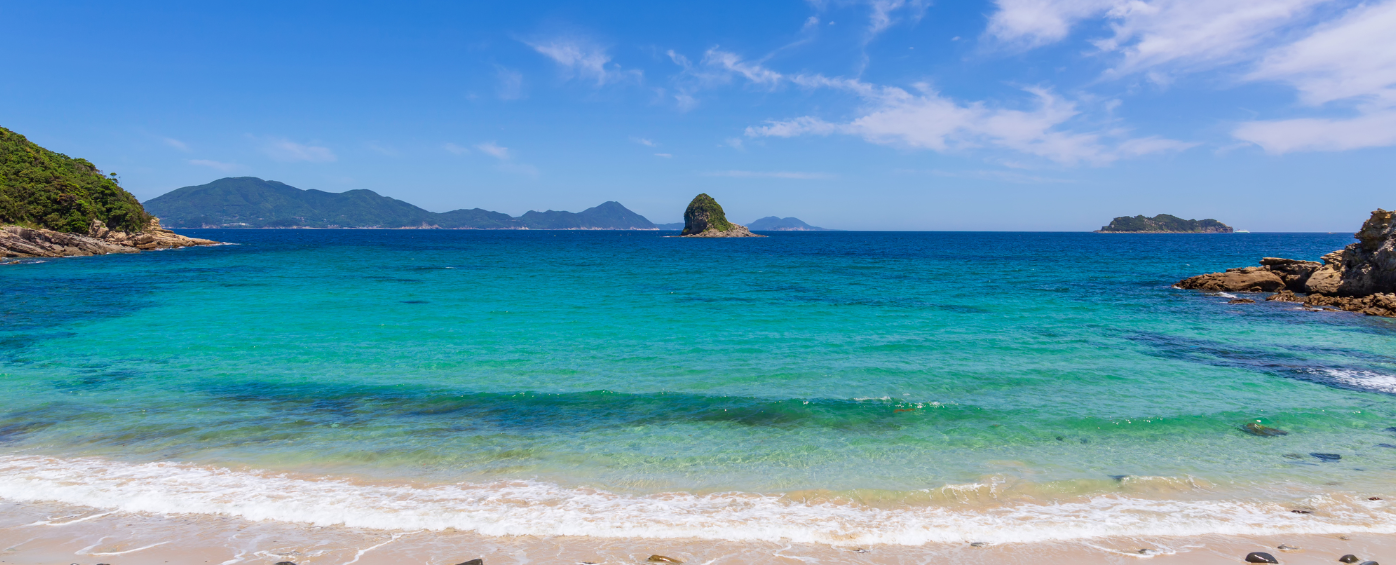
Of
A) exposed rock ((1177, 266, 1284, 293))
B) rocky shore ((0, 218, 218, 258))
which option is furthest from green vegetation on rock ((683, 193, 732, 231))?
exposed rock ((1177, 266, 1284, 293))

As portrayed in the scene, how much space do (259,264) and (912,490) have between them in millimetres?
62078

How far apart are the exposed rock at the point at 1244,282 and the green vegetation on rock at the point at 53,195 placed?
10047 cm

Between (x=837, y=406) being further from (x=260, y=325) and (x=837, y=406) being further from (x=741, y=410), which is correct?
(x=260, y=325)

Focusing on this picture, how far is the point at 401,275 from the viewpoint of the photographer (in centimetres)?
4431

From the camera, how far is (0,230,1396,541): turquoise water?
848 cm

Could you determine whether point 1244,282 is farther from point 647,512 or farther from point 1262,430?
point 647,512

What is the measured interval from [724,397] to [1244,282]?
3688cm

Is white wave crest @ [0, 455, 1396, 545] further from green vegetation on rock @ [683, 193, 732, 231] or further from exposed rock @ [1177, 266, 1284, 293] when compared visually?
green vegetation on rock @ [683, 193, 732, 231]

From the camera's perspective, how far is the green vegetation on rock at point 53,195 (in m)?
62.2

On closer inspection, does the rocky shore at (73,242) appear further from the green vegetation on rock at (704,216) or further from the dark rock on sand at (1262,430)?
the green vegetation on rock at (704,216)

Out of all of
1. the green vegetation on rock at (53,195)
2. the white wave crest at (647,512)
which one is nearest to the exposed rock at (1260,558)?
the white wave crest at (647,512)

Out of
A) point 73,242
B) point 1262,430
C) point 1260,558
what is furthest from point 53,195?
point 1262,430

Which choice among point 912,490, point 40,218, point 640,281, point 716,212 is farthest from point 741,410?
point 716,212

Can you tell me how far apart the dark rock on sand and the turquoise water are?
0.25 meters
